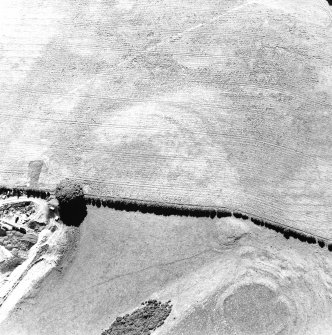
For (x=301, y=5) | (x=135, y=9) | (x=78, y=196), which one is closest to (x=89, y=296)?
(x=78, y=196)

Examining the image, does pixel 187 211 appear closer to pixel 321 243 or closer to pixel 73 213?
pixel 73 213

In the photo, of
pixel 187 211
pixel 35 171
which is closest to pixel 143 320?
A: pixel 187 211

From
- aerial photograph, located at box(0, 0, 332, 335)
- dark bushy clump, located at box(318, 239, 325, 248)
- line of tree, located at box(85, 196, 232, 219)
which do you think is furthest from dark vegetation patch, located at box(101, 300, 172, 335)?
dark bushy clump, located at box(318, 239, 325, 248)

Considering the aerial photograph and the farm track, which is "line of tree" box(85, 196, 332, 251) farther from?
the farm track

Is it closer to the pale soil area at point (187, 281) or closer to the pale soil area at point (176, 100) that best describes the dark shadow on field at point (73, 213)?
the pale soil area at point (187, 281)

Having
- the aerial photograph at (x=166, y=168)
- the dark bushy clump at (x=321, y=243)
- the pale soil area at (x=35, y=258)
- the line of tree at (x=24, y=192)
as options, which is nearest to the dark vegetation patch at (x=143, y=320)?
the aerial photograph at (x=166, y=168)

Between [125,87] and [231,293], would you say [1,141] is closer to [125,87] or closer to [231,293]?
[125,87]
